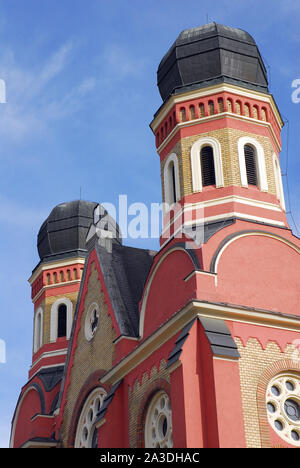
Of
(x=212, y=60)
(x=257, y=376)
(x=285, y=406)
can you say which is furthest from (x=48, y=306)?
(x=285, y=406)

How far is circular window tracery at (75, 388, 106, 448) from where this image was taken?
2350 cm

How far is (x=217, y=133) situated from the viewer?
75.2 feet

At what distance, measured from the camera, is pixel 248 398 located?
1753 cm

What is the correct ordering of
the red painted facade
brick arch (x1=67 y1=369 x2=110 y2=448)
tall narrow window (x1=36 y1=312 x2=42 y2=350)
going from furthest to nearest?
tall narrow window (x1=36 y1=312 x2=42 y2=350)
brick arch (x1=67 y1=369 x2=110 y2=448)
the red painted facade

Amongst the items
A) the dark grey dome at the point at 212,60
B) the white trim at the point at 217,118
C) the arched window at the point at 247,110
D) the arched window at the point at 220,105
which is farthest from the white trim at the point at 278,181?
the dark grey dome at the point at 212,60

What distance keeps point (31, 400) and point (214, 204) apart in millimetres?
12890

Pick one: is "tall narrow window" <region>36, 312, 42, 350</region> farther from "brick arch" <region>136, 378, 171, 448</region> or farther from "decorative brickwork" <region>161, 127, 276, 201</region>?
"brick arch" <region>136, 378, 171, 448</region>

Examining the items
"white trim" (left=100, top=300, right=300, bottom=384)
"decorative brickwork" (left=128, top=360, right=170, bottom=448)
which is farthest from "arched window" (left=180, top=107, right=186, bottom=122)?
"decorative brickwork" (left=128, top=360, right=170, bottom=448)

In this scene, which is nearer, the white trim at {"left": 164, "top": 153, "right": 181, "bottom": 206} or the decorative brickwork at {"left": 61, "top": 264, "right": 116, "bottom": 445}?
the white trim at {"left": 164, "top": 153, "right": 181, "bottom": 206}

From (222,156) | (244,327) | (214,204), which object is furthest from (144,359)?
(222,156)

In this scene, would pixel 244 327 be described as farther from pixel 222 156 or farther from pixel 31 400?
pixel 31 400

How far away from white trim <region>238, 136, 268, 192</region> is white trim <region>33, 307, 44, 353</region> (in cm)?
1368
